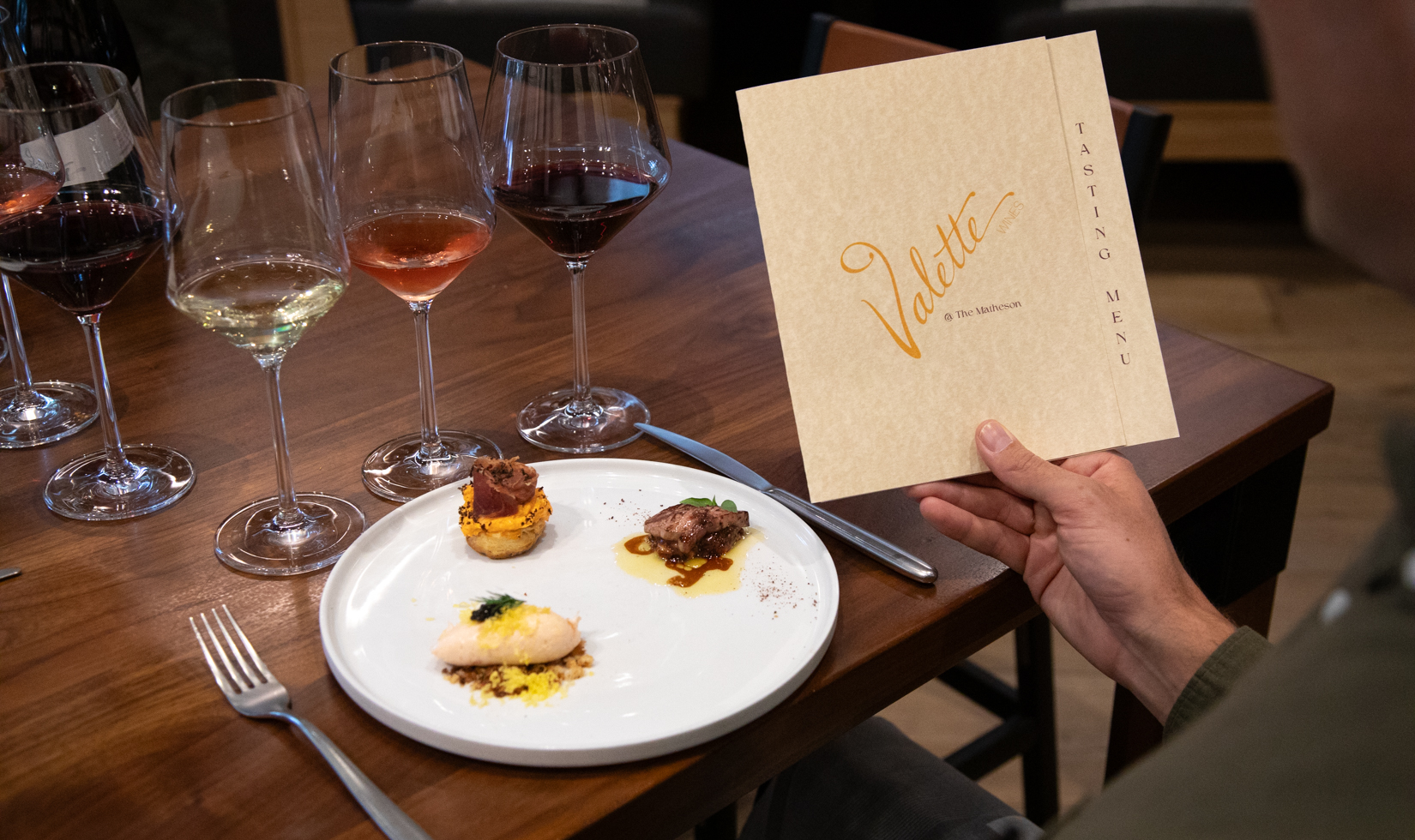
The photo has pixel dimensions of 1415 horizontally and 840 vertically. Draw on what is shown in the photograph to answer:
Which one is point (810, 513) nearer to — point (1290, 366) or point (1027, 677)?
point (1027, 677)

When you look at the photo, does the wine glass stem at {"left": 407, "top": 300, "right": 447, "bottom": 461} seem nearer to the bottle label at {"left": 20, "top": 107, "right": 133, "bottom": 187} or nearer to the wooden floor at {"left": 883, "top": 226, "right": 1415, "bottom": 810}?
the bottle label at {"left": 20, "top": 107, "right": 133, "bottom": 187}

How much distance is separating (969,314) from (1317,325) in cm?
269

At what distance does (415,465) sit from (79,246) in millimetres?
276

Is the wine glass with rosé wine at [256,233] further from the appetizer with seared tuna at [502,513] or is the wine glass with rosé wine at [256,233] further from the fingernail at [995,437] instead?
the fingernail at [995,437]

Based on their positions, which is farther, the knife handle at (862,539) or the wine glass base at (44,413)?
the wine glass base at (44,413)

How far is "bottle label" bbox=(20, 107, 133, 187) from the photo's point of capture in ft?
2.66

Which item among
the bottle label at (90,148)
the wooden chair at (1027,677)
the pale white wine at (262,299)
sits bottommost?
the wooden chair at (1027,677)

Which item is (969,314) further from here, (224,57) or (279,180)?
(224,57)

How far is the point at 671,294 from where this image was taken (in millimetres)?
1230

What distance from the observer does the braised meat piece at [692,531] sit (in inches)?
31.9

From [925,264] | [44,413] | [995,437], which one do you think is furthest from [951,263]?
[44,413]

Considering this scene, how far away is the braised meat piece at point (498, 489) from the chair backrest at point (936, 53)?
53 cm

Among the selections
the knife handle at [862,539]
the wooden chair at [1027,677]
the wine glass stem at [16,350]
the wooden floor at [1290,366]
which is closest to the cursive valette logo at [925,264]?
the knife handle at [862,539]

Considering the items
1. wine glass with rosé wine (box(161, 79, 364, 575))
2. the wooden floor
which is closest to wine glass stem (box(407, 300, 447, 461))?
wine glass with rosé wine (box(161, 79, 364, 575))
